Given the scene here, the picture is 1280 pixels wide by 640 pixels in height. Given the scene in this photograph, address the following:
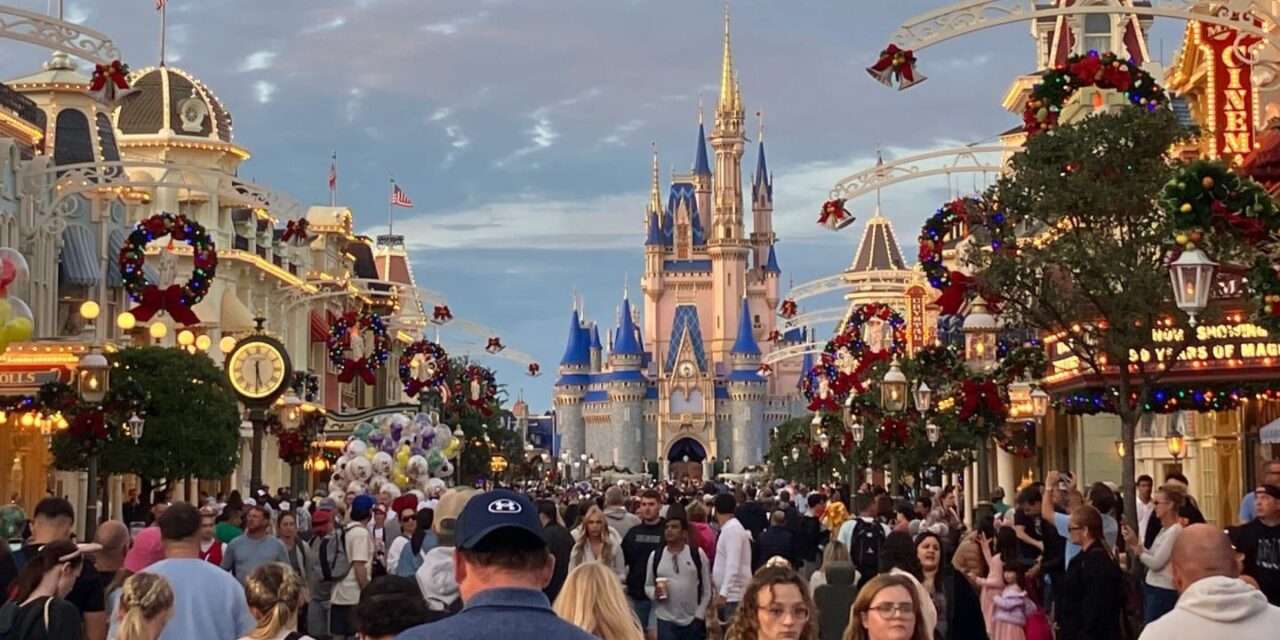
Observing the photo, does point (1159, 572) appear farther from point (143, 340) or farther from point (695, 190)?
point (695, 190)

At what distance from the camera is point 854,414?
46844mm

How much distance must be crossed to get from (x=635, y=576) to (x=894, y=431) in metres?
24.9

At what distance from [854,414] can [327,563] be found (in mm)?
31191

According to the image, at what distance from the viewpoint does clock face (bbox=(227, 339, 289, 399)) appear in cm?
3338

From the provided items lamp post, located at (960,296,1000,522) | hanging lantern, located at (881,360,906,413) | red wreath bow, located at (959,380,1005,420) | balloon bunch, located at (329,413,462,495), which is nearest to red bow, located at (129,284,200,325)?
balloon bunch, located at (329,413,462,495)

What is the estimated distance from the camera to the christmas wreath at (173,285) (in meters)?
30.7


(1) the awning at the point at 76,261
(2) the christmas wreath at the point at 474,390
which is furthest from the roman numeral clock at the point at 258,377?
(2) the christmas wreath at the point at 474,390

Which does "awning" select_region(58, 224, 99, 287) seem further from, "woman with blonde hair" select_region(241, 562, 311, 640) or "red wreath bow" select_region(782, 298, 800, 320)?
"woman with blonde hair" select_region(241, 562, 311, 640)

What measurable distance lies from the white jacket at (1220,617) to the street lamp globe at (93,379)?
2173cm

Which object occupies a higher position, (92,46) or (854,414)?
(92,46)

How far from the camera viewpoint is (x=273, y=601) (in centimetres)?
876

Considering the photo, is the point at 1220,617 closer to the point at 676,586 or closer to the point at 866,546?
the point at 676,586

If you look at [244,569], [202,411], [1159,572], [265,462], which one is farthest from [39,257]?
[1159,572]

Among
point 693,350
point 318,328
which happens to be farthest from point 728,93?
point 318,328
